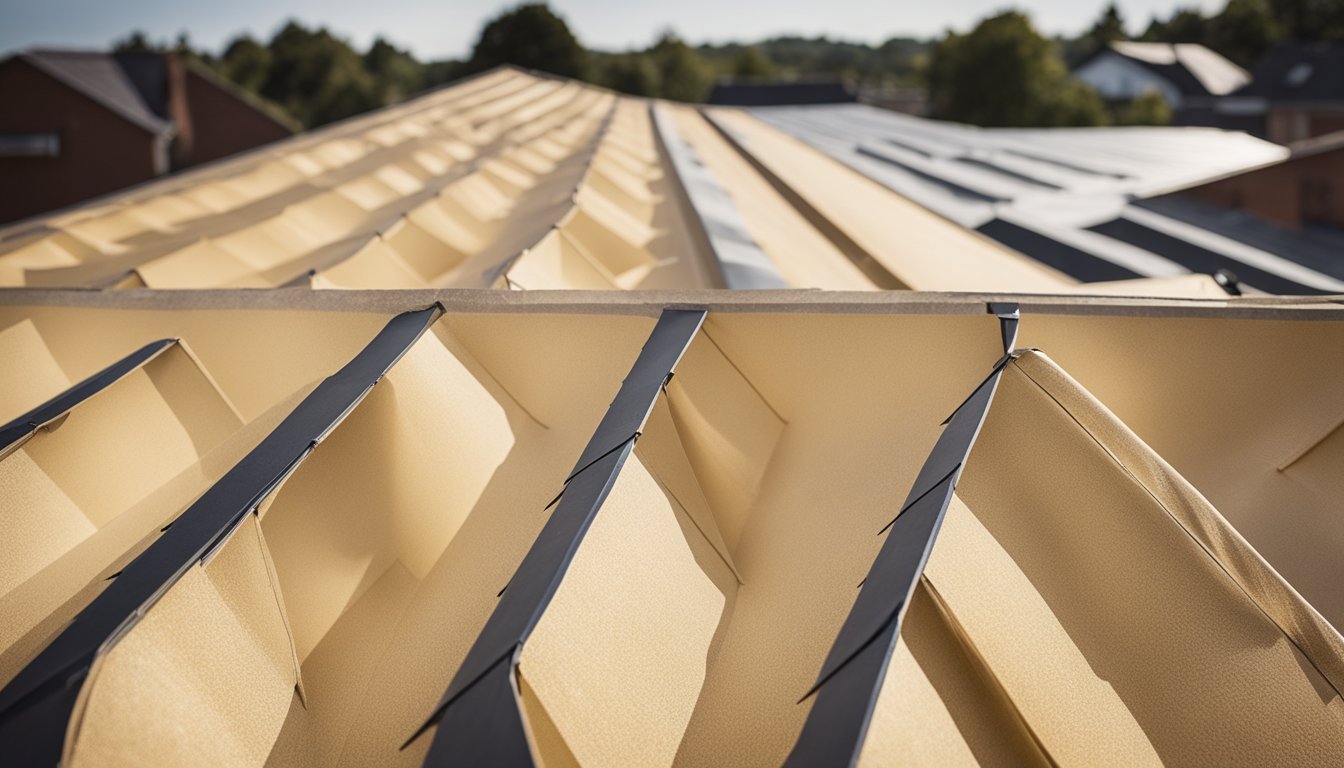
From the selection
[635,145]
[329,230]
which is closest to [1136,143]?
[635,145]

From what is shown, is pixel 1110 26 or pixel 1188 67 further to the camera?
pixel 1110 26

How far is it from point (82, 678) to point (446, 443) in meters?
1.18

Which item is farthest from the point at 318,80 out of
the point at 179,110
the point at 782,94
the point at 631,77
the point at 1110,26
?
the point at 1110,26

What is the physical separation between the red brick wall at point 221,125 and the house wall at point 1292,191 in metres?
36.1

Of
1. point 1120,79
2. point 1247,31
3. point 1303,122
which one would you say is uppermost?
point 1247,31

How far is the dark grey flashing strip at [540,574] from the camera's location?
167 cm

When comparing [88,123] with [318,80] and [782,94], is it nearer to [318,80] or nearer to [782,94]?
[782,94]

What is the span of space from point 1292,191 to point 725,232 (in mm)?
6913

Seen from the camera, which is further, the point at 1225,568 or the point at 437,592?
the point at 437,592

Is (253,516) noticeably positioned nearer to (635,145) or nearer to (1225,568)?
(1225,568)

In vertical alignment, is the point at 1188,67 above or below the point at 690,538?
above

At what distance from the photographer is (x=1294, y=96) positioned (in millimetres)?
41469

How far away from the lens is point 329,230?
594cm

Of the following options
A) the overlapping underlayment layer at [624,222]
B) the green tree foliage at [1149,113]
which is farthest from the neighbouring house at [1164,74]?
the overlapping underlayment layer at [624,222]
